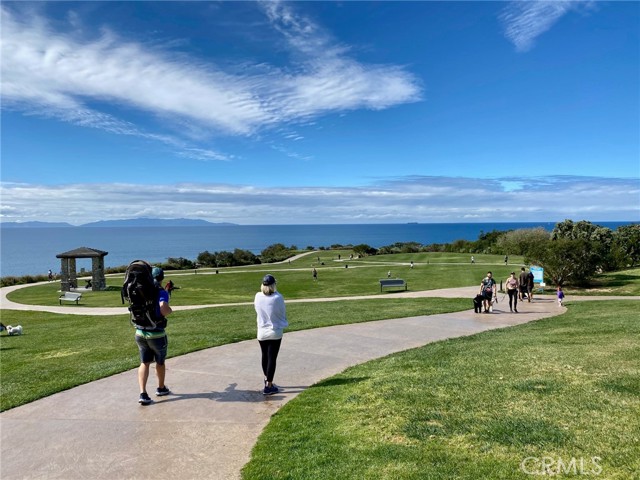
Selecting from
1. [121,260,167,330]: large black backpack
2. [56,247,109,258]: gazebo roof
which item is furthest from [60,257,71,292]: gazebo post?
[121,260,167,330]: large black backpack

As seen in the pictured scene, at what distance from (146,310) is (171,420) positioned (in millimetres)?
1407

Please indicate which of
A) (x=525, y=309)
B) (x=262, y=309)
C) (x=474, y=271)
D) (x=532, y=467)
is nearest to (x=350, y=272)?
(x=474, y=271)

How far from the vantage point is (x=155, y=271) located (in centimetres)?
607

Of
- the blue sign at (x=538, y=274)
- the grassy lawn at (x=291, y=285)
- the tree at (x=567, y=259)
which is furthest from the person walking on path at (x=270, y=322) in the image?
the tree at (x=567, y=259)

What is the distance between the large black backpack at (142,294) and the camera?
561cm

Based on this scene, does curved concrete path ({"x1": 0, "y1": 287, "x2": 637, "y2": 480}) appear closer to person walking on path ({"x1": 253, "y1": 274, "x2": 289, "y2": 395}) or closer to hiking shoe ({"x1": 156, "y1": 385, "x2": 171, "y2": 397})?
hiking shoe ({"x1": 156, "y1": 385, "x2": 171, "y2": 397})

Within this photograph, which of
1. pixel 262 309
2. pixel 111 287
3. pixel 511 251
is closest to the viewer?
pixel 262 309

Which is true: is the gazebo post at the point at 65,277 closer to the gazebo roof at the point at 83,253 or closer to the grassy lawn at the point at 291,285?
the gazebo roof at the point at 83,253

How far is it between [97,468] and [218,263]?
49.9 meters

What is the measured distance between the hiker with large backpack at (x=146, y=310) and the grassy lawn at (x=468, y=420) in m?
1.94

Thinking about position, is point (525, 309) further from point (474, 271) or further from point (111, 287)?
point (111, 287)

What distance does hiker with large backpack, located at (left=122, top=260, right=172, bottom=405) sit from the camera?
5.63 meters

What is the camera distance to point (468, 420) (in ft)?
15.3

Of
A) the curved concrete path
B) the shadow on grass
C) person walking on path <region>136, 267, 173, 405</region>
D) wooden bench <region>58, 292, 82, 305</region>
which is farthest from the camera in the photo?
wooden bench <region>58, 292, 82, 305</region>
